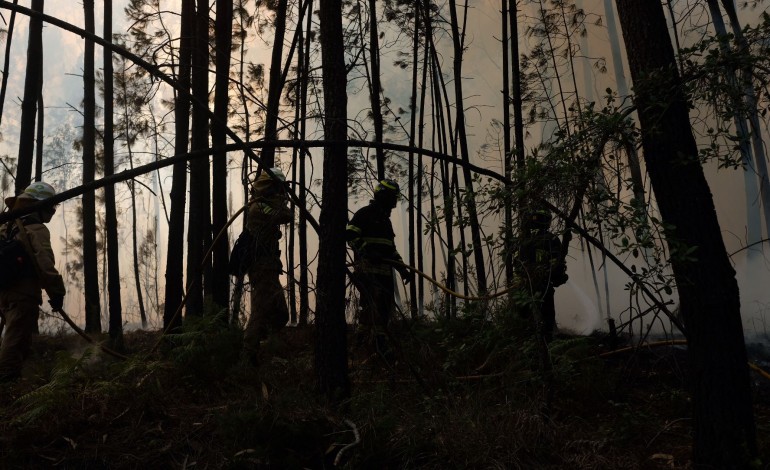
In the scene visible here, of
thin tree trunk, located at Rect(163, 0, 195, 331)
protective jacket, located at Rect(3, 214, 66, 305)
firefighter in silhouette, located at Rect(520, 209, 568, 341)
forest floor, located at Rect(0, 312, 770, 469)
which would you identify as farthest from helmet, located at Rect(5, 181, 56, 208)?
firefighter in silhouette, located at Rect(520, 209, 568, 341)

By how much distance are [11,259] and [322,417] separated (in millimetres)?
3587

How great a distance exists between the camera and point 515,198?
347 cm

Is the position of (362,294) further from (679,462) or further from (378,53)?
(378,53)

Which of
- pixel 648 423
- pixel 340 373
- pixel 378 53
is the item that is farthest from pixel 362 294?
pixel 378 53

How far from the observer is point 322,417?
3.35 metres

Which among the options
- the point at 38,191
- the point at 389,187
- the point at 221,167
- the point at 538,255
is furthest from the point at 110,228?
the point at 538,255

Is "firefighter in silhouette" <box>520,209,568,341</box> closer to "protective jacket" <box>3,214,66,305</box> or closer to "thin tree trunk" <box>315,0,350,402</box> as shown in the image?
"thin tree trunk" <box>315,0,350,402</box>

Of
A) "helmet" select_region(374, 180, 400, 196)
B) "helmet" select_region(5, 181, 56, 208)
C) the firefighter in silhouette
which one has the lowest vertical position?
the firefighter in silhouette

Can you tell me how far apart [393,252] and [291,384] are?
7.78 feet

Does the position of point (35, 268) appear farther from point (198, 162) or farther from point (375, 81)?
point (375, 81)

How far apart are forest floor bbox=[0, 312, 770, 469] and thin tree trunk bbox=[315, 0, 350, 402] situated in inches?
8.1

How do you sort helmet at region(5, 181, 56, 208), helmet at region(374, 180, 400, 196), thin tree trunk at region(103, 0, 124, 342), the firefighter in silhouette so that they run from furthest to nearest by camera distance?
1. thin tree trunk at region(103, 0, 124, 342)
2. helmet at region(374, 180, 400, 196)
3. helmet at region(5, 181, 56, 208)
4. the firefighter in silhouette

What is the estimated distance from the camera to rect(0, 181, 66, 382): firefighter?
5.21 m

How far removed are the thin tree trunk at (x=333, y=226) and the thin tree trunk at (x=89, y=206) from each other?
711 centimetres
